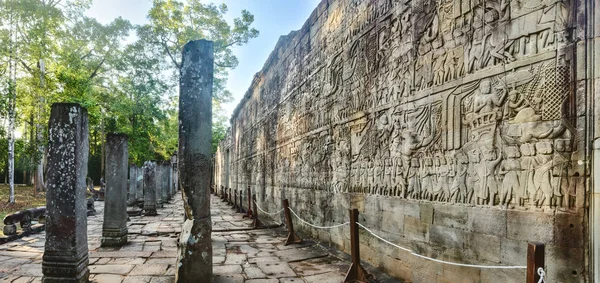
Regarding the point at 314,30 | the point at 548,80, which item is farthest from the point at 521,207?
the point at 314,30

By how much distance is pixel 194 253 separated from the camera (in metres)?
4.48

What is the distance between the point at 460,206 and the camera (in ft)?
12.7

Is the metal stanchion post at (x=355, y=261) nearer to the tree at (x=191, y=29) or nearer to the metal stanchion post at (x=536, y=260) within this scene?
the metal stanchion post at (x=536, y=260)

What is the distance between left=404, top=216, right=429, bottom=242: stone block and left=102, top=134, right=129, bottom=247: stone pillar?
5572mm

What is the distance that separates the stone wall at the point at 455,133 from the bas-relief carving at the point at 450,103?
0.5 inches

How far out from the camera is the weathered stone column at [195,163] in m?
4.48

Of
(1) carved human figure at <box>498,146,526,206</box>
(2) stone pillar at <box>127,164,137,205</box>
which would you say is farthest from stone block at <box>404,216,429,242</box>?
(2) stone pillar at <box>127,164,137,205</box>

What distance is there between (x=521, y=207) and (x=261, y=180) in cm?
1029

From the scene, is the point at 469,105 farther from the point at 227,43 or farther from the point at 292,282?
the point at 227,43

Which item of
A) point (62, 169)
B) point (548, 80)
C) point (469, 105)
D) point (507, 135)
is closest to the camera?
point (548, 80)

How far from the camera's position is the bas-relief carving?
3061 millimetres

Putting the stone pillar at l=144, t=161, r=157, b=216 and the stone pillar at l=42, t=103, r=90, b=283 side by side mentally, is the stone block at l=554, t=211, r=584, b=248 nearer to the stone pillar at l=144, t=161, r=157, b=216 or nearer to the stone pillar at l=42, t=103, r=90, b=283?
the stone pillar at l=42, t=103, r=90, b=283

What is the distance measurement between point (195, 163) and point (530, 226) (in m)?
3.82

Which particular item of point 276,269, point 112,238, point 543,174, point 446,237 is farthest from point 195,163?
point 543,174
